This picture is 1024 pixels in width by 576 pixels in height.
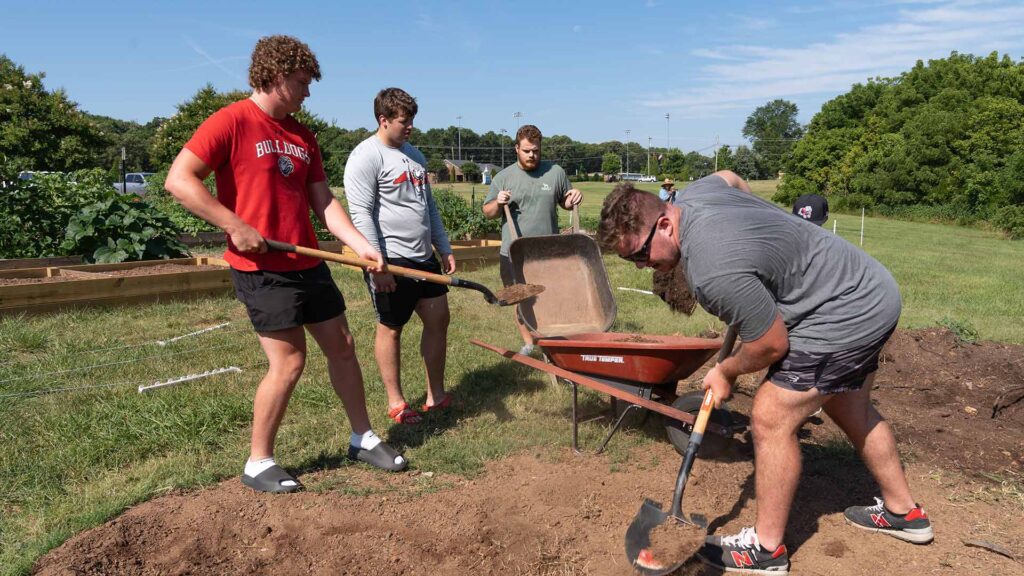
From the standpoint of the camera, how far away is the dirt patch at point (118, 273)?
22.5 ft

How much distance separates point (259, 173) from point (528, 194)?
2533mm

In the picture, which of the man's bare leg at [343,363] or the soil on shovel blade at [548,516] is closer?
the soil on shovel blade at [548,516]

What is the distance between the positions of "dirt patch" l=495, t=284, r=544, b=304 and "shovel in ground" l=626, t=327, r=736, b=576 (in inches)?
62.7

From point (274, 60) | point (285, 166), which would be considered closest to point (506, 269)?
point (285, 166)

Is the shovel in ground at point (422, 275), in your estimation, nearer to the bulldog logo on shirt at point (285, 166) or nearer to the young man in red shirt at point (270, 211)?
the young man in red shirt at point (270, 211)

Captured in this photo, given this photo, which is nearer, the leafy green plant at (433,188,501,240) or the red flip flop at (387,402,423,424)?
the red flip flop at (387,402,423,424)

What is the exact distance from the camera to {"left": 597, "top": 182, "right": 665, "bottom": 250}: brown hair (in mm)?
2430

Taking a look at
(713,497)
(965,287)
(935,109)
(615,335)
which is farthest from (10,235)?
(935,109)

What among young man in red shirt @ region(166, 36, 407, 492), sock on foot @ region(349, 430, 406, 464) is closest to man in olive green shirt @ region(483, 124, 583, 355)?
sock on foot @ region(349, 430, 406, 464)

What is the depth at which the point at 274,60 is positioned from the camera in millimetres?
3008

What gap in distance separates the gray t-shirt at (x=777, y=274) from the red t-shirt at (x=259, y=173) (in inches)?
68.6

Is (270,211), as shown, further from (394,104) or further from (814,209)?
(814,209)

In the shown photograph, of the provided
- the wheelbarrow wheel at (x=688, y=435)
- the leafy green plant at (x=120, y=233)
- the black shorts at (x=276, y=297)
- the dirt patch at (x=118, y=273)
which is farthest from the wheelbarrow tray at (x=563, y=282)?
the leafy green plant at (x=120, y=233)

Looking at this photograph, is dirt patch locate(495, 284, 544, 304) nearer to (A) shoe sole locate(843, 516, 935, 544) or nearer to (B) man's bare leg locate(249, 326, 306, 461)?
(B) man's bare leg locate(249, 326, 306, 461)
